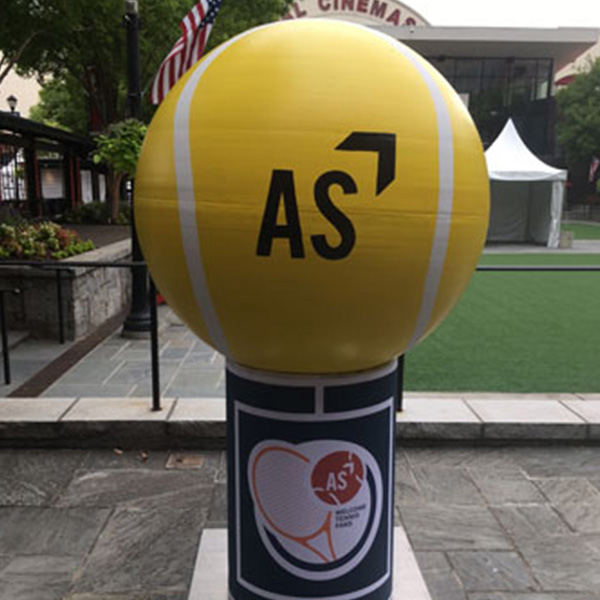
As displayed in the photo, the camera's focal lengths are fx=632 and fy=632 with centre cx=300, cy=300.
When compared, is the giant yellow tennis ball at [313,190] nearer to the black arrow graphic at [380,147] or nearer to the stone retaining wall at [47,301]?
the black arrow graphic at [380,147]

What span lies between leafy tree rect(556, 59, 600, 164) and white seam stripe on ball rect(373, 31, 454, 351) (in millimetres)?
41712

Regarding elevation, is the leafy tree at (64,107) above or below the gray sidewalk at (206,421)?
above

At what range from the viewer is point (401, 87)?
1.95 metres

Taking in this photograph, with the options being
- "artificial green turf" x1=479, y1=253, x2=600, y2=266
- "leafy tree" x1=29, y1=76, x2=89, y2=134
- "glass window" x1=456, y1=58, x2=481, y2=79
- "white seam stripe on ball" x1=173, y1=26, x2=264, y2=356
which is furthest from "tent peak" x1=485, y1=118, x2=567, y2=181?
"glass window" x1=456, y1=58, x2=481, y2=79

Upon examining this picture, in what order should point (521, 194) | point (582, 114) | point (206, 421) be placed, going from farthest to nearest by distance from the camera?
point (582, 114), point (521, 194), point (206, 421)

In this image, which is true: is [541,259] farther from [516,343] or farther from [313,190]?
[313,190]

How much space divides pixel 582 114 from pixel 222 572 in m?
42.1

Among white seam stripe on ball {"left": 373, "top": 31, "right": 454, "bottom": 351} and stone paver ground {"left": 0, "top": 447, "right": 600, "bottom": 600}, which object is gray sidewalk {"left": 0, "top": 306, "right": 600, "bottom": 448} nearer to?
stone paver ground {"left": 0, "top": 447, "right": 600, "bottom": 600}

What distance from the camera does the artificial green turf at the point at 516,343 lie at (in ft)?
21.3

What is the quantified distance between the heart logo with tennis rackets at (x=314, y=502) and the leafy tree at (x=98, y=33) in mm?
12210

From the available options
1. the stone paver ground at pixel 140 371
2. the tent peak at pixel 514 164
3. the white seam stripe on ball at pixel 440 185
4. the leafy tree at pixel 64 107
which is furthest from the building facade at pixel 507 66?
the white seam stripe on ball at pixel 440 185

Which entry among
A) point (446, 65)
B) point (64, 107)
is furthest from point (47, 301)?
point (446, 65)

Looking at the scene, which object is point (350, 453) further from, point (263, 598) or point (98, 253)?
point (98, 253)

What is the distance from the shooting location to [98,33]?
1628 cm
